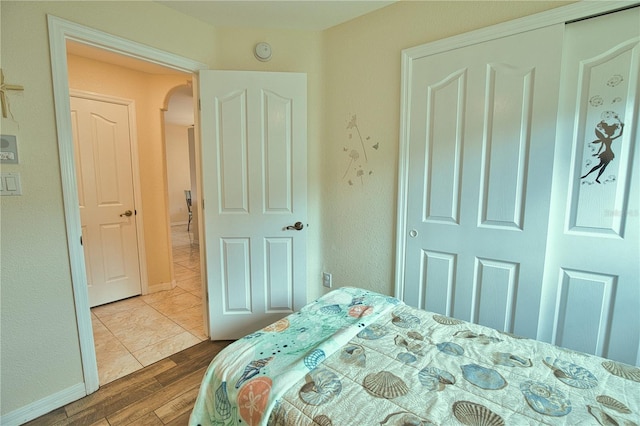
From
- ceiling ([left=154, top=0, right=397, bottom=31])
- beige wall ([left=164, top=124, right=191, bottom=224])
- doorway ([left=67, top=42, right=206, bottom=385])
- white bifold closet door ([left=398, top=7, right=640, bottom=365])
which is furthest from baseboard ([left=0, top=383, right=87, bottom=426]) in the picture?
beige wall ([left=164, top=124, right=191, bottom=224])

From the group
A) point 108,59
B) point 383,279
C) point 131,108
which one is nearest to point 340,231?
point 383,279

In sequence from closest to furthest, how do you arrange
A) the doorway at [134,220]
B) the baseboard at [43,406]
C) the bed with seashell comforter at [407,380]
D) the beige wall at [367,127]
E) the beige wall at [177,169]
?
the bed with seashell comforter at [407,380] < the baseboard at [43,406] < the beige wall at [367,127] < the doorway at [134,220] < the beige wall at [177,169]

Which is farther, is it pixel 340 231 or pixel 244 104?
pixel 340 231

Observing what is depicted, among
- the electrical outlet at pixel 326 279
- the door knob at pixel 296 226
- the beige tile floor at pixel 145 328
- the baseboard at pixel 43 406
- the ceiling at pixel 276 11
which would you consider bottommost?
the beige tile floor at pixel 145 328

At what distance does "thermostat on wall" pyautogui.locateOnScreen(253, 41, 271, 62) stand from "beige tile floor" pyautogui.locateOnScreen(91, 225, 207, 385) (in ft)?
7.40

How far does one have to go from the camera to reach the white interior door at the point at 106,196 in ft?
8.77

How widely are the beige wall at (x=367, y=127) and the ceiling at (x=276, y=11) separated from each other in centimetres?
10

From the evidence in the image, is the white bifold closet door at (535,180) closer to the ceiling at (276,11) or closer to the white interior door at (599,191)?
the white interior door at (599,191)

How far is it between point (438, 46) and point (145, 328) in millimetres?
3040

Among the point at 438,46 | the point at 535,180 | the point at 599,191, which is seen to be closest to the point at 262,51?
the point at 438,46

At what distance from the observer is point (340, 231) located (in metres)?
2.38

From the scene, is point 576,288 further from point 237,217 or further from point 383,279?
point 237,217

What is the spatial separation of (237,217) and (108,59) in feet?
6.58


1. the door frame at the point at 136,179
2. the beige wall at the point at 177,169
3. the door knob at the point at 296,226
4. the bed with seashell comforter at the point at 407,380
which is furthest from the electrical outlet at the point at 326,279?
the beige wall at the point at 177,169
